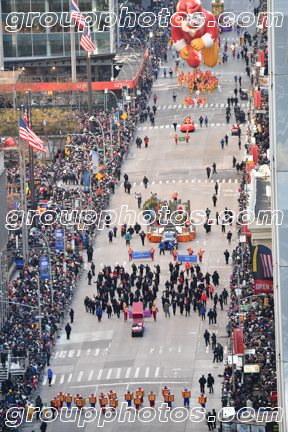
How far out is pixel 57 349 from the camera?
2776 inches

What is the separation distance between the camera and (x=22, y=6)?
402 feet

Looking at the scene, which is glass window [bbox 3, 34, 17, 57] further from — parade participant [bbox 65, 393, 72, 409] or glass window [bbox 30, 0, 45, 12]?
parade participant [bbox 65, 393, 72, 409]

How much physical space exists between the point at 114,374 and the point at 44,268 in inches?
431

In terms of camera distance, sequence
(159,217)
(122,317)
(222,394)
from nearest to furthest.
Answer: (222,394)
(122,317)
(159,217)

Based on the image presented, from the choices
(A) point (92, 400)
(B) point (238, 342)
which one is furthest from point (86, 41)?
(B) point (238, 342)

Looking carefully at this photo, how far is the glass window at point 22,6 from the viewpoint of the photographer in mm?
122188

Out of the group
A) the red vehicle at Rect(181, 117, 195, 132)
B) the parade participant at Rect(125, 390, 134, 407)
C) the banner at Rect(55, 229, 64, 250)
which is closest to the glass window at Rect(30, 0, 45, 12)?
the red vehicle at Rect(181, 117, 195, 132)

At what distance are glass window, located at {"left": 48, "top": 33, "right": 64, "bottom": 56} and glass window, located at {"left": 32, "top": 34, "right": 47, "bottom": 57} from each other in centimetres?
61

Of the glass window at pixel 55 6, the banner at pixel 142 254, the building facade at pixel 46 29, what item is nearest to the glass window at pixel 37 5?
the building facade at pixel 46 29

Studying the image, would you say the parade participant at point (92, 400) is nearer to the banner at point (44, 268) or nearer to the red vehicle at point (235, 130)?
the banner at point (44, 268)

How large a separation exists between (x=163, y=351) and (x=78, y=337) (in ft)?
17.7

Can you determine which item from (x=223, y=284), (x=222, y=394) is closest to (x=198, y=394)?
(x=222, y=394)

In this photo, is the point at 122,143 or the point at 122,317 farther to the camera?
the point at 122,143

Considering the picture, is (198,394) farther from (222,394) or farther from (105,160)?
(105,160)
